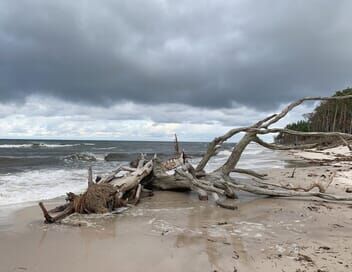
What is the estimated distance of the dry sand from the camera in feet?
14.4

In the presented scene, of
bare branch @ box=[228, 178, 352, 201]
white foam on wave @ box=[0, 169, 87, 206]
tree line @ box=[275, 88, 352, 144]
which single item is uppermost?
tree line @ box=[275, 88, 352, 144]

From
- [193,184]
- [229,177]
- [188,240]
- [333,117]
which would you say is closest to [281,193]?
[229,177]

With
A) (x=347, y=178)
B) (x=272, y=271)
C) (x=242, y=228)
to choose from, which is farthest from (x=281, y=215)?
(x=347, y=178)

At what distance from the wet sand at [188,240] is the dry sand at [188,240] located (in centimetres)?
1

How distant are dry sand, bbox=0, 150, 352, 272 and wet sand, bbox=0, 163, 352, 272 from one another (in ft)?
0.04

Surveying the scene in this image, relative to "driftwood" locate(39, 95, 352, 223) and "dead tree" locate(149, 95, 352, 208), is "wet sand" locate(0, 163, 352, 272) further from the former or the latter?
"dead tree" locate(149, 95, 352, 208)

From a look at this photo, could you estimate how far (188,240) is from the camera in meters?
5.40

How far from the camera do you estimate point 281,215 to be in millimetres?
7293

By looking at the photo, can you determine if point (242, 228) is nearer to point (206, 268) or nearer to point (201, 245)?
point (201, 245)

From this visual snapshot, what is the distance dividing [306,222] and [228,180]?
338cm

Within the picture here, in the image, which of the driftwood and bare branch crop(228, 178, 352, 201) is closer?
the driftwood

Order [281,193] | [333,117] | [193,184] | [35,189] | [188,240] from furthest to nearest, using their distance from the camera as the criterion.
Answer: [333,117] → [35,189] → [193,184] → [281,193] → [188,240]

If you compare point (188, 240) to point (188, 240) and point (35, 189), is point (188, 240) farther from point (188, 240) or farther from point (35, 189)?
point (35, 189)

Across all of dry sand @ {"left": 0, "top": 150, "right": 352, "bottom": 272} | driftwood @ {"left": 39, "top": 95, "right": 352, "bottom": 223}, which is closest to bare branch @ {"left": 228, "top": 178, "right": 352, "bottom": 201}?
driftwood @ {"left": 39, "top": 95, "right": 352, "bottom": 223}
